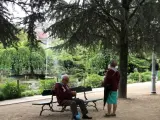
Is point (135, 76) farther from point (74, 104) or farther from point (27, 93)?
point (74, 104)

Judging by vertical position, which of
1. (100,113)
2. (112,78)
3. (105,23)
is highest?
(105,23)

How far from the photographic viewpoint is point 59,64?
35312mm

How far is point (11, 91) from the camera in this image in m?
16.8

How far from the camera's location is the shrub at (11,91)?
16562mm

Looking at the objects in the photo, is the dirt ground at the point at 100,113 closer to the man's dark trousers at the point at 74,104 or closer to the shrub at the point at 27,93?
the man's dark trousers at the point at 74,104

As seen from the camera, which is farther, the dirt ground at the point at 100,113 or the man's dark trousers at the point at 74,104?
the dirt ground at the point at 100,113

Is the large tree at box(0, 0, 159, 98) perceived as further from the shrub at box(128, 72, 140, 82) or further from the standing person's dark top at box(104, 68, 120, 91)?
the shrub at box(128, 72, 140, 82)

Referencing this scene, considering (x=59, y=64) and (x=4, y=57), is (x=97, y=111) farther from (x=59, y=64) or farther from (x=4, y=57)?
(x=59, y=64)

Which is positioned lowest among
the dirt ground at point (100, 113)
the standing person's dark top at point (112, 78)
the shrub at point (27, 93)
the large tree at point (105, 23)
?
the dirt ground at point (100, 113)

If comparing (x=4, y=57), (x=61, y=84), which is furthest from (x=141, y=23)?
(x=4, y=57)

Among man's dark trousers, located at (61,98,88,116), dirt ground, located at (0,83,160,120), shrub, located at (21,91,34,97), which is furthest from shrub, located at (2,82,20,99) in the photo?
man's dark trousers, located at (61,98,88,116)

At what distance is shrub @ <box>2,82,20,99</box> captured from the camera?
16562 millimetres

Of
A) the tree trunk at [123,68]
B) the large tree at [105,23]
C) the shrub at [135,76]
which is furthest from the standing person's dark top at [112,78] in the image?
the shrub at [135,76]

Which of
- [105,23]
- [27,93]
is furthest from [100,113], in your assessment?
[27,93]
